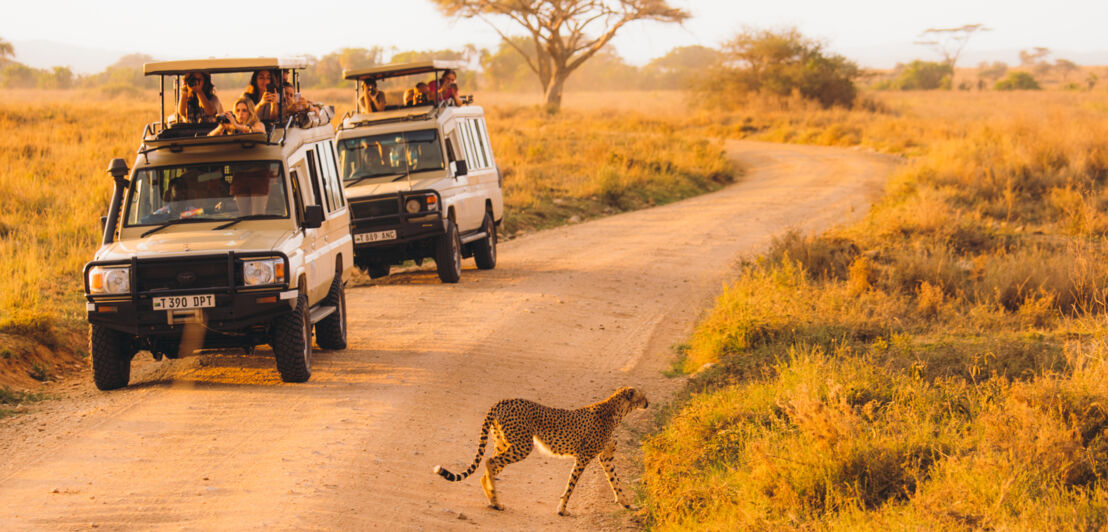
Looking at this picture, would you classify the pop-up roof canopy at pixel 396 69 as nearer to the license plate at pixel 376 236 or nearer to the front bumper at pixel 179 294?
the license plate at pixel 376 236

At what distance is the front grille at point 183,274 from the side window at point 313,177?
155 cm

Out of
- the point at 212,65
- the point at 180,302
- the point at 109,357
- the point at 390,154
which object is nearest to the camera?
the point at 180,302

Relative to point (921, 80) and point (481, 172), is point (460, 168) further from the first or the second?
point (921, 80)

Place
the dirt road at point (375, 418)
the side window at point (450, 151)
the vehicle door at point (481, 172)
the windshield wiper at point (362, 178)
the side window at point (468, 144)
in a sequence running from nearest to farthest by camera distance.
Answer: the dirt road at point (375, 418)
the windshield wiper at point (362, 178)
the side window at point (450, 151)
the side window at point (468, 144)
the vehicle door at point (481, 172)

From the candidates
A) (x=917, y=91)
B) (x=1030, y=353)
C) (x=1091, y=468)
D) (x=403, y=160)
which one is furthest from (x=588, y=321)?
(x=917, y=91)

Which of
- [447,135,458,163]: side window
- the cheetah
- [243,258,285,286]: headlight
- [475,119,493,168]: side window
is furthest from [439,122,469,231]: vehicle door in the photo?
the cheetah

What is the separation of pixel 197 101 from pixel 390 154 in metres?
3.69

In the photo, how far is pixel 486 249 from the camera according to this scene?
14.0 m

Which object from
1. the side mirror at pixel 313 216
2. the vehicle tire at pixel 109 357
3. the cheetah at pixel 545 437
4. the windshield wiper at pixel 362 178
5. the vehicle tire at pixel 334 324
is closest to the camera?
the cheetah at pixel 545 437

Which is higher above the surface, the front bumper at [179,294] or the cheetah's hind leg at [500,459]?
the front bumper at [179,294]

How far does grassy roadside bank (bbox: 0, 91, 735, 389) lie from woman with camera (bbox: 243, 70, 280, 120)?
2694mm

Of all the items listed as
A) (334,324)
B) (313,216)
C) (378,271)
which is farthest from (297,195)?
(378,271)

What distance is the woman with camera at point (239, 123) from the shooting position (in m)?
8.43

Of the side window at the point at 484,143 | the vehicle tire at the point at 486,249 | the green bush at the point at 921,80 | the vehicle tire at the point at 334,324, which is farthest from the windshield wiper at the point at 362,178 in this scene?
the green bush at the point at 921,80
